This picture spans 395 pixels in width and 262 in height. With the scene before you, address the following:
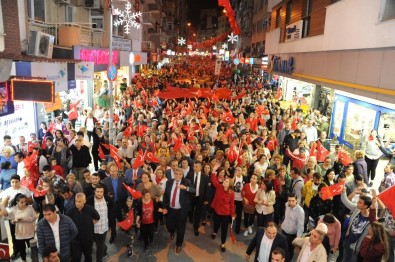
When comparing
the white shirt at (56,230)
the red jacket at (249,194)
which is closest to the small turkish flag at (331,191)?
the red jacket at (249,194)

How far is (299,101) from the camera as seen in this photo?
20.4 m

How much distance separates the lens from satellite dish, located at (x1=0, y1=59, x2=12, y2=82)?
868cm

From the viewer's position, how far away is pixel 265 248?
5.27 metres

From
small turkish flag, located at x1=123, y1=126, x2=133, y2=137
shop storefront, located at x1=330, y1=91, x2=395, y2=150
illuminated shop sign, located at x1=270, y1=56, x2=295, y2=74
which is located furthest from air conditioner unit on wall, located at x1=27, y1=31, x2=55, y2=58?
illuminated shop sign, located at x1=270, y1=56, x2=295, y2=74

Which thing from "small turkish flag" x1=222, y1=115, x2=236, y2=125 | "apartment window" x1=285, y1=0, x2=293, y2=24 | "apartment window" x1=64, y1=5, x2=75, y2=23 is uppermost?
"apartment window" x1=285, y1=0, x2=293, y2=24

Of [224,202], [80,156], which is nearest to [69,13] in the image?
[80,156]

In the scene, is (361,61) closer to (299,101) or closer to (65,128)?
(299,101)

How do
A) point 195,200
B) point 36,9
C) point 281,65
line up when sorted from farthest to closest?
point 281,65 < point 36,9 < point 195,200

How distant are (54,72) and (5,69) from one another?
2.79m

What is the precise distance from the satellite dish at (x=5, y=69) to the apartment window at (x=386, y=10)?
10759mm

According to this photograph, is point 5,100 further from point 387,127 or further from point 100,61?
point 387,127

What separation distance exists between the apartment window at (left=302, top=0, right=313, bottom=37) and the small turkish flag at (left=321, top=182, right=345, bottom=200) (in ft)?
43.2

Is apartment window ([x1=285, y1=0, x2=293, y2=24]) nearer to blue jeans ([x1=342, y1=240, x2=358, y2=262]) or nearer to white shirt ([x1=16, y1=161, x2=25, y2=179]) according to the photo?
blue jeans ([x1=342, y1=240, x2=358, y2=262])

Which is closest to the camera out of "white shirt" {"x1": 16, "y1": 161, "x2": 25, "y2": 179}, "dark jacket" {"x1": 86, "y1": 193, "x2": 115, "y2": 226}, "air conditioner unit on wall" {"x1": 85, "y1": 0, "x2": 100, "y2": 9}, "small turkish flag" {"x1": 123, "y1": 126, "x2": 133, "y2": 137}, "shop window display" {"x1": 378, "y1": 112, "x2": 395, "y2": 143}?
"dark jacket" {"x1": 86, "y1": 193, "x2": 115, "y2": 226}
